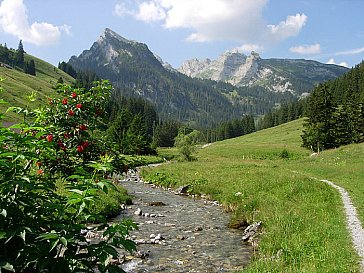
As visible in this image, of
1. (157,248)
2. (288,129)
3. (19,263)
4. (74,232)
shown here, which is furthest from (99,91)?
(288,129)

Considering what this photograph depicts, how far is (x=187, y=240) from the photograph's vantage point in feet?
58.0

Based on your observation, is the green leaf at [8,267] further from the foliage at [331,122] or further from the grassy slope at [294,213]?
the foliage at [331,122]

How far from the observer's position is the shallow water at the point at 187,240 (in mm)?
13883

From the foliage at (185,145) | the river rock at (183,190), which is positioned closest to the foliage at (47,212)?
the river rock at (183,190)

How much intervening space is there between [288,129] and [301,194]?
5001 inches

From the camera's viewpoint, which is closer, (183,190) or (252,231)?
(252,231)

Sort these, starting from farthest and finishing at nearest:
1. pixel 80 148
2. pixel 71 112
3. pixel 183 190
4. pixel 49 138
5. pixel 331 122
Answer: pixel 331 122 → pixel 183 190 → pixel 71 112 → pixel 80 148 → pixel 49 138

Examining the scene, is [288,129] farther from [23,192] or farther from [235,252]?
[23,192]

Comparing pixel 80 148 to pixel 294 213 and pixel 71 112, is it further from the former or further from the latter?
pixel 294 213

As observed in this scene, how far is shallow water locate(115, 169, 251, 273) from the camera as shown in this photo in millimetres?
13883

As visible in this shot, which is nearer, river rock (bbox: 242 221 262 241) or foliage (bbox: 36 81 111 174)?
foliage (bbox: 36 81 111 174)

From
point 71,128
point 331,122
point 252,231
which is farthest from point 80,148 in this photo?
point 331,122

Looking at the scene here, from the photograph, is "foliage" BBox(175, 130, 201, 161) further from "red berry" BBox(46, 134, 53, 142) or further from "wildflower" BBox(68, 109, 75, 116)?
"red berry" BBox(46, 134, 53, 142)

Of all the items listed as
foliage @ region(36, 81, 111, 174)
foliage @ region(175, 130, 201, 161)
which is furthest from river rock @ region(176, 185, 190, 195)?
foliage @ region(175, 130, 201, 161)
